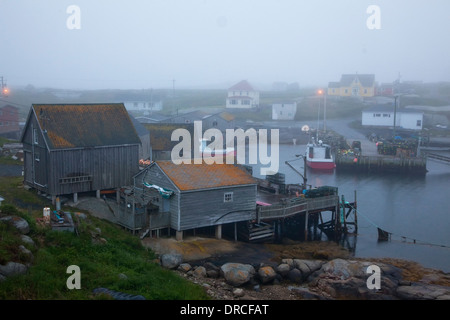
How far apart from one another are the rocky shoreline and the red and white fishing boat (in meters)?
28.5

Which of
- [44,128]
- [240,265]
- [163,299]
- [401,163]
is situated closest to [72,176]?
[44,128]

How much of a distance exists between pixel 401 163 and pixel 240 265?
34292 millimetres

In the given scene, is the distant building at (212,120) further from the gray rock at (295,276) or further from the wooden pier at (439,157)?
the gray rock at (295,276)

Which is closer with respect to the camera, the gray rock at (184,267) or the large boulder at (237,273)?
the large boulder at (237,273)

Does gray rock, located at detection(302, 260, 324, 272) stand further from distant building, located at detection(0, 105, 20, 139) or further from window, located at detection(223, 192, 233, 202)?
distant building, located at detection(0, 105, 20, 139)

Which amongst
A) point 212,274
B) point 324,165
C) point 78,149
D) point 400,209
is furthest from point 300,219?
point 324,165

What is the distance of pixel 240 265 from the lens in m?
17.3

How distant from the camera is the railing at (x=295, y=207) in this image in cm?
2250

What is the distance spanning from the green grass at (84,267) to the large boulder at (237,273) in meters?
1.87

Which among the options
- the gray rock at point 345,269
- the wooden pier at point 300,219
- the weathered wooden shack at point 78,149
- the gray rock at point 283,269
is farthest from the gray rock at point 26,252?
the wooden pier at point 300,219

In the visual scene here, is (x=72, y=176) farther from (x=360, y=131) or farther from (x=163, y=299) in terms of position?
(x=360, y=131)

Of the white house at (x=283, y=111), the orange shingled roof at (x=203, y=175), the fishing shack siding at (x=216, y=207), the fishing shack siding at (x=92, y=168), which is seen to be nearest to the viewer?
the fishing shack siding at (x=216, y=207)

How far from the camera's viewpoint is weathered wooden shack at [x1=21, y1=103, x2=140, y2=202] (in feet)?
70.3

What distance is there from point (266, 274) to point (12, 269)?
8.74 metres
